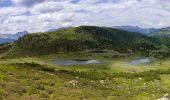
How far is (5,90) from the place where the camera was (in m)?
31.8

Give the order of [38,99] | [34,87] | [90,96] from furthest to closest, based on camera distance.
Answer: [34,87] → [90,96] → [38,99]

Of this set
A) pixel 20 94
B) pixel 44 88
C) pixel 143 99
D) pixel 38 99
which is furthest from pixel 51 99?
pixel 143 99

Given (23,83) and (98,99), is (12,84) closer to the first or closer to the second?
(23,83)

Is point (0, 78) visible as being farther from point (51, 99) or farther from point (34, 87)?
point (51, 99)

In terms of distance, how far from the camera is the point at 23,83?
125 feet

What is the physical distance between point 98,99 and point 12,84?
9569mm

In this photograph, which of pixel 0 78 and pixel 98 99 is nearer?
pixel 98 99

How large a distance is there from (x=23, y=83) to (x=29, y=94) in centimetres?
631

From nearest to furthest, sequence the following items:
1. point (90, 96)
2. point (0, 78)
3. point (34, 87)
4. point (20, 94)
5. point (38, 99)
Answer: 1. point (38, 99)
2. point (20, 94)
3. point (90, 96)
4. point (34, 87)
5. point (0, 78)

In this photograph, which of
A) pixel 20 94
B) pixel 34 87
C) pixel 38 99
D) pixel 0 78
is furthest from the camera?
pixel 0 78

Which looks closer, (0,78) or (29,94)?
(29,94)

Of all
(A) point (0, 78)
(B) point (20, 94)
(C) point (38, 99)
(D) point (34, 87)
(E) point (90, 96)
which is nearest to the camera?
(C) point (38, 99)

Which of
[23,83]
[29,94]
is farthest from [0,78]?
[29,94]

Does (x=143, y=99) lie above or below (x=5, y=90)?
below
